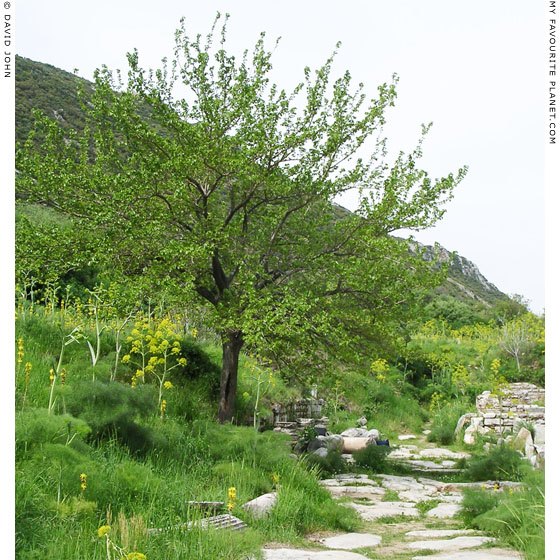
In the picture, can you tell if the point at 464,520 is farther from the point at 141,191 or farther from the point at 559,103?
the point at 141,191

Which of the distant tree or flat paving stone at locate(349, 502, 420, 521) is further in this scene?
the distant tree

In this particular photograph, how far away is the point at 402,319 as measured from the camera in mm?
8375

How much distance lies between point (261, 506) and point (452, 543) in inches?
64.0

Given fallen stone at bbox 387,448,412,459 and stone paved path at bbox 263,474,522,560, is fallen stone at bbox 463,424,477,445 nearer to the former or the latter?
fallen stone at bbox 387,448,412,459

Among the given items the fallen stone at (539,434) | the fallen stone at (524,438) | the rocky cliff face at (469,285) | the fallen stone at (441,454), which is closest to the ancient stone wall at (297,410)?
the fallen stone at (441,454)

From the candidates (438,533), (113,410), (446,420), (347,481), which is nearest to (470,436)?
(446,420)

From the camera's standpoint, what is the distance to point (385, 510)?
6.07 metres

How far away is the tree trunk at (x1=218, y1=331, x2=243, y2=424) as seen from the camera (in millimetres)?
8484

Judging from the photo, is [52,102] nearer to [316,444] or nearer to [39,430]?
[316,444]

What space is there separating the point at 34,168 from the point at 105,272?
5.29ft

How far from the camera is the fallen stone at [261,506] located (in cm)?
477

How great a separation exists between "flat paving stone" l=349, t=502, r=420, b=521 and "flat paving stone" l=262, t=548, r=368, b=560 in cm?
182

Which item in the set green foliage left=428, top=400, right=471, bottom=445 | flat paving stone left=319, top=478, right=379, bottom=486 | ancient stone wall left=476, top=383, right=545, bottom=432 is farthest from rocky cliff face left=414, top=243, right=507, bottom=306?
flat paving stone left=319, top=478, right=379, bottom=486

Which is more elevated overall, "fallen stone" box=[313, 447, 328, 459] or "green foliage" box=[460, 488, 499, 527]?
"green foliage" box=[460, 488, 499, 527]
